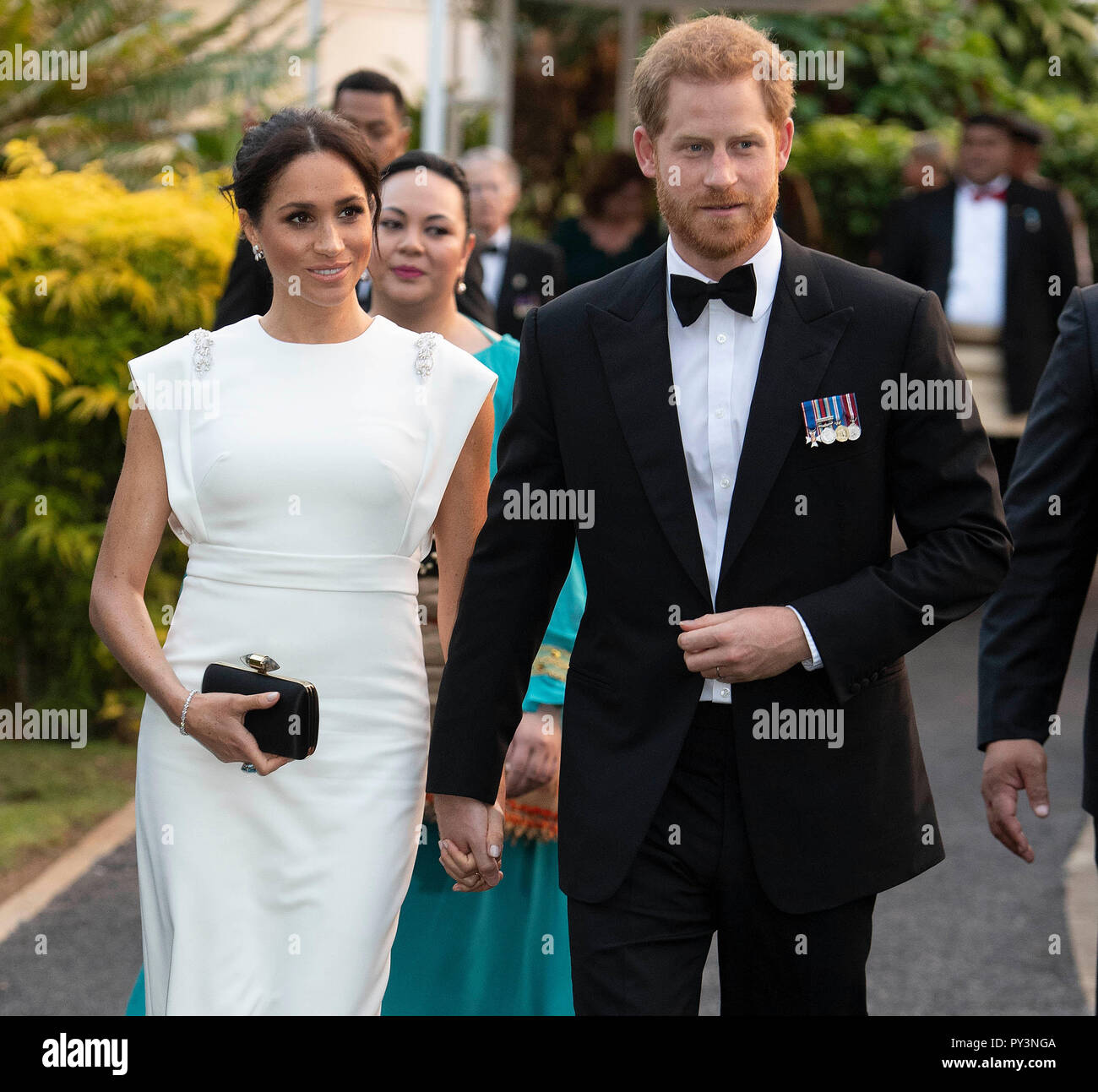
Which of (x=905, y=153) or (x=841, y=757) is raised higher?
(x=905, y=153)

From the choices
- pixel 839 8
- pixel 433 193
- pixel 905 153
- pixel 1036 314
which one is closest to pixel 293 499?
pixel 433 193

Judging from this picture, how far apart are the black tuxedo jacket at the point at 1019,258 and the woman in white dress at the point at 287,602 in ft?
25.8

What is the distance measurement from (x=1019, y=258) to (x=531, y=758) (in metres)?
7.84

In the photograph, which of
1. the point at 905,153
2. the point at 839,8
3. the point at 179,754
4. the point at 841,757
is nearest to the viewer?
the point at 841,757

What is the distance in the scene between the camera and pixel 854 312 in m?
2.98

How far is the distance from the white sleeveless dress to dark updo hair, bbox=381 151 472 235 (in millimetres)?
1211

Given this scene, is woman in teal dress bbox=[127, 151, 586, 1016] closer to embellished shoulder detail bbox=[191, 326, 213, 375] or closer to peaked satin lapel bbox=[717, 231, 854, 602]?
embellished shoulder detail bbox=[191, 326, 213, 375]

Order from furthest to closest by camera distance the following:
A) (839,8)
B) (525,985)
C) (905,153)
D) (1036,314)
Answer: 1. (905,153)
2. (839,8)
3. (1036,314)
4. (525,985)

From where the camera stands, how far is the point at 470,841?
3.15 metres

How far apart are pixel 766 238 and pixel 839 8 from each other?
11998 mm

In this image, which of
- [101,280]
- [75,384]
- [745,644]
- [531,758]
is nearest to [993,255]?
[101,280]

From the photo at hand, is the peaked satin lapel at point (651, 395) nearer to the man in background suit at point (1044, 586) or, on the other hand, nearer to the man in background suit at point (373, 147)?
the man in background suit at point (1044, 586)

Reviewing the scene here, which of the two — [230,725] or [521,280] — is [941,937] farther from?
[521,280]

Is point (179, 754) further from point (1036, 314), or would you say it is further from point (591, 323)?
point (1036, 314)
